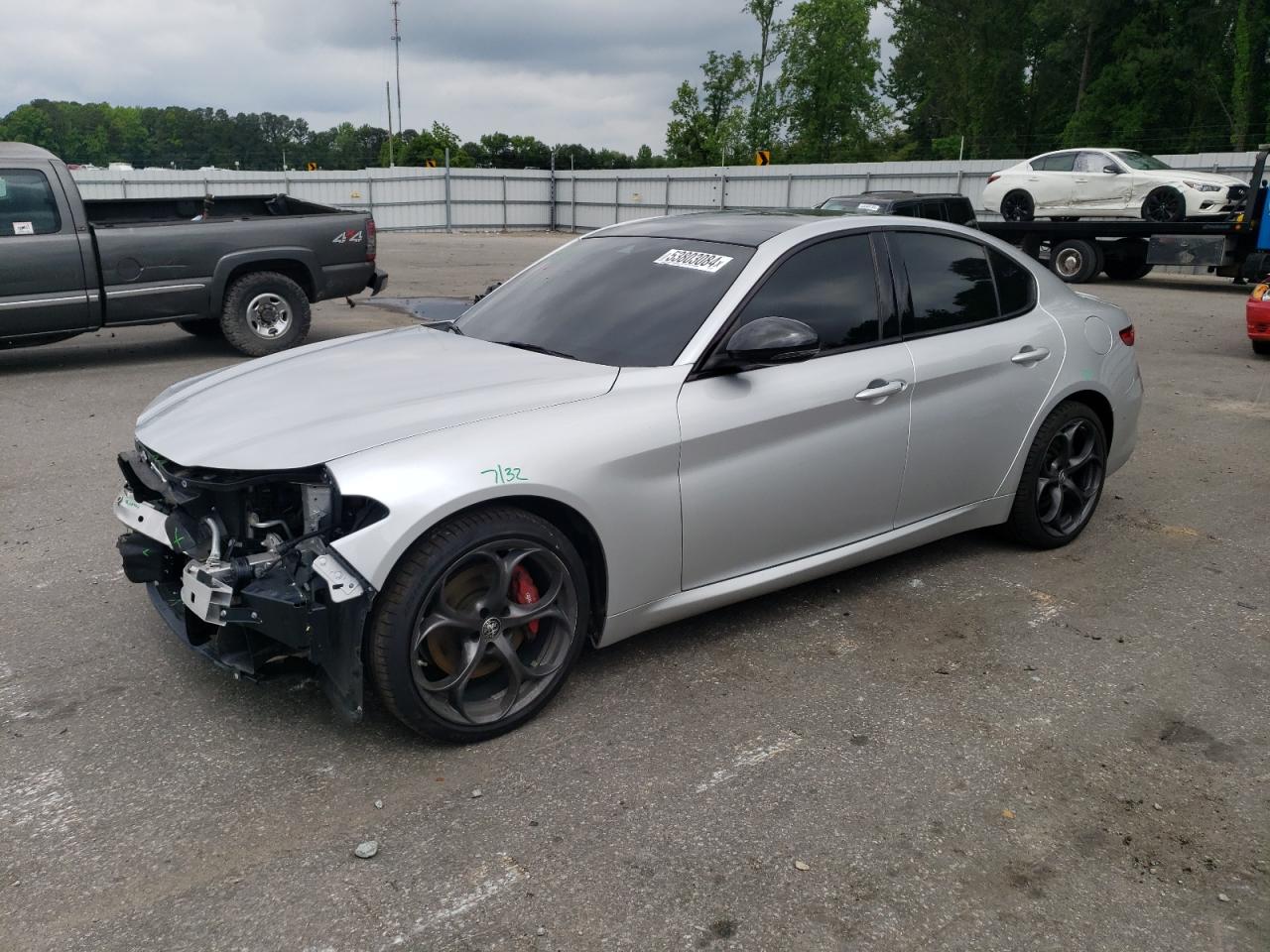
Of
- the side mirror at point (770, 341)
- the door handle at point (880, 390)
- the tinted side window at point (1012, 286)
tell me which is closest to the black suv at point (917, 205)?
the tinted side window at point (1012, 286)

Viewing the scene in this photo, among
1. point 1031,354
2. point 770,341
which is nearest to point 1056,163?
point 1031,354

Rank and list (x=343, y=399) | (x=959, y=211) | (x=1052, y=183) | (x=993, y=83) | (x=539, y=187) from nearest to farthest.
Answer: (x=343, y=399)
(x=959, y=211)
(x=1052, y=183)
(x=539, y=187)
(x=993, y=83)

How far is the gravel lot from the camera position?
2465mm

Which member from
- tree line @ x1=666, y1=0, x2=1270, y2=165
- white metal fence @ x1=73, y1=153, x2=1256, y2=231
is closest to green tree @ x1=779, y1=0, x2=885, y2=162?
tree line @ x1=666, y1=0, x2=1270, y2=165

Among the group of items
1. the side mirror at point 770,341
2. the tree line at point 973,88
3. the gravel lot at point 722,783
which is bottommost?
the gravel lot at point 722,783

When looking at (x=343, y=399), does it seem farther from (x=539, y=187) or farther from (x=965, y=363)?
(x=539, y=187)

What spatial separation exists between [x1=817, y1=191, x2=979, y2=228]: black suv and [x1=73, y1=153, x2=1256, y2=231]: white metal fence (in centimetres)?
1333

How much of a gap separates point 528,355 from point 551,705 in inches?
51.0

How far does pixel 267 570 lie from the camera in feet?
9.68

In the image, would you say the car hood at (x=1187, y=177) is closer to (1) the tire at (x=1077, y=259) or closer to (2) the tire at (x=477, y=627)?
(1) the tire at (x=1077, y=259)

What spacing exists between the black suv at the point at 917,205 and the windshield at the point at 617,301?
35.5ft

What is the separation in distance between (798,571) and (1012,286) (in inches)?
74.9

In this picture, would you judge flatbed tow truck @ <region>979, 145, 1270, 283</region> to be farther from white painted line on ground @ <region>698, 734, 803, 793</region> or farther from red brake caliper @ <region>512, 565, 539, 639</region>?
red brake caliper @ <region>512, 565, 539, 639</region>

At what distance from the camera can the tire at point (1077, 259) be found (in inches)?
750
